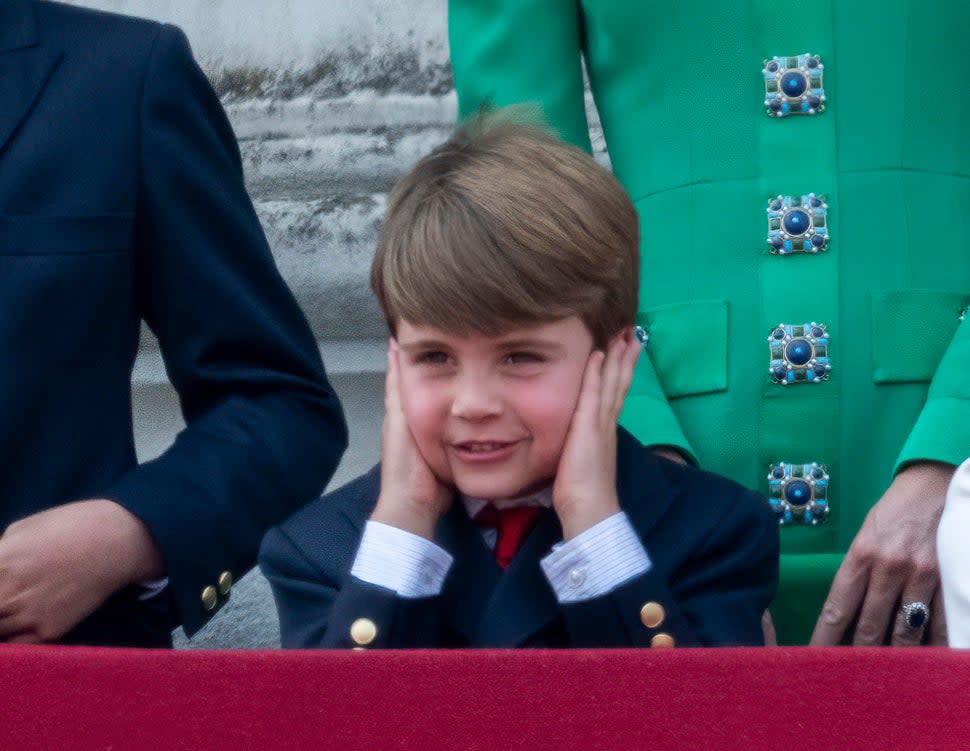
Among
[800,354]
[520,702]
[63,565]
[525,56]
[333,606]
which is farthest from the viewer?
[525,56]

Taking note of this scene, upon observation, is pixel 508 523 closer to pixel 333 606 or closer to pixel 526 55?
pixel 333 606

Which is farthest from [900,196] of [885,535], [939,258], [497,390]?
[497,390]

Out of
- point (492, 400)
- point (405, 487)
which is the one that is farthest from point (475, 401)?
point (405, 487)

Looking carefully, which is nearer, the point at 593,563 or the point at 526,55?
→ the point at 593,563

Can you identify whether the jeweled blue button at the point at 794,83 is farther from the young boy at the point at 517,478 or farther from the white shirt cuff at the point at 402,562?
the white shirt cuff at the point at 402,562

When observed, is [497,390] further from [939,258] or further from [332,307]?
[332,307]

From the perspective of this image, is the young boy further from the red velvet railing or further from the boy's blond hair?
the red velvet railing

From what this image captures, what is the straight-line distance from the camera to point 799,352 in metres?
1.63

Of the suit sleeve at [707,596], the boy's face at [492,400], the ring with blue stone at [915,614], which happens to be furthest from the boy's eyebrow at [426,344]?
the ring with blue stone at [915,614]

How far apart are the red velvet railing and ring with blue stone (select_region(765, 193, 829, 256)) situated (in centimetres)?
78

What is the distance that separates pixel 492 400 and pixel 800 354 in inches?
13.5

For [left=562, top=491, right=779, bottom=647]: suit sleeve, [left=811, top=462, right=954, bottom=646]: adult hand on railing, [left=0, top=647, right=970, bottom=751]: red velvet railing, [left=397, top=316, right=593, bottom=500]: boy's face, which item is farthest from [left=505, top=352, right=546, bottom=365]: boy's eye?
[left=0, top=647, right=970, bottom=751]: red velvet railing

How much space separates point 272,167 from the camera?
2.87 meters

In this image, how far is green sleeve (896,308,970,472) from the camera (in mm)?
1489
